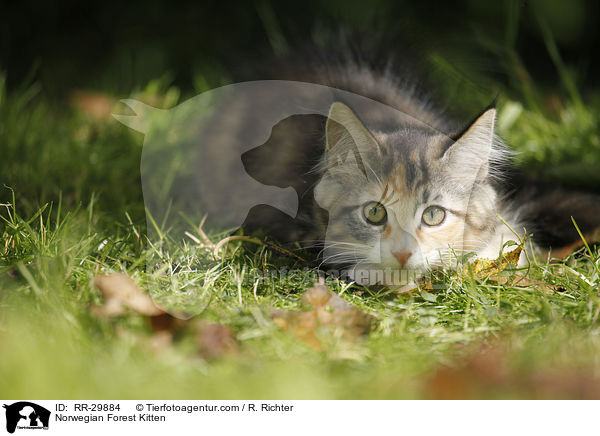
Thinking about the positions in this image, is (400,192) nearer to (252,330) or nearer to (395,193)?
(395,193)

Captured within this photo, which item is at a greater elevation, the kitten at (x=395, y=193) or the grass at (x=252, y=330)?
the kitten at (x=395, y=193)

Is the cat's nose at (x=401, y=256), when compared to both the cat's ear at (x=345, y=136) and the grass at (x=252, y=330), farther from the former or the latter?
the cat's ear at (x=345, y=136)

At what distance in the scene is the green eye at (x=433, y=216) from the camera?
1499 millimetres

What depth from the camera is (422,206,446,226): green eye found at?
1499 mm

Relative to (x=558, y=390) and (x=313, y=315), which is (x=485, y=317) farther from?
(x=313, y=315)

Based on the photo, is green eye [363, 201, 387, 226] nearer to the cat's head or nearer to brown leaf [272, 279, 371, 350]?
the cat's head

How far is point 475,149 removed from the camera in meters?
1.54

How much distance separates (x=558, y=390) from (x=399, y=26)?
192 cm

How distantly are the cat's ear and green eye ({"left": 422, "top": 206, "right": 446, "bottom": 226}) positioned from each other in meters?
0.22

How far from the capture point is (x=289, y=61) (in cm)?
216

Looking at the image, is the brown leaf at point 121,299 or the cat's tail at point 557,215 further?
the cat's tail at point 557,215
